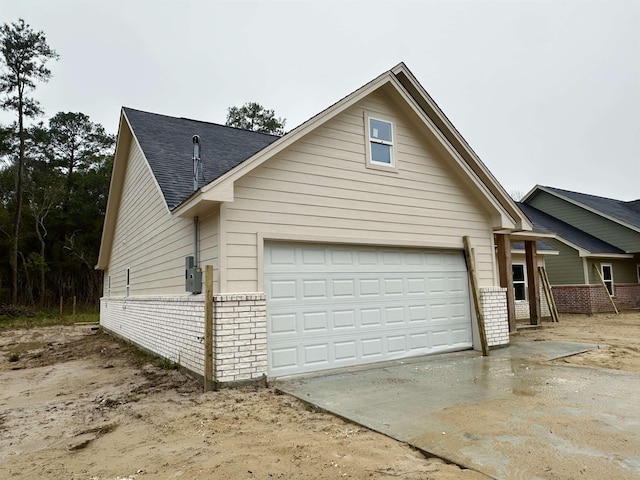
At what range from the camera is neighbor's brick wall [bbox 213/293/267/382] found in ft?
19.8

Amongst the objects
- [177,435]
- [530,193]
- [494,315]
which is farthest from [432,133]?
[530,193]

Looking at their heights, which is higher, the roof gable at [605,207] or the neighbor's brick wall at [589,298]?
the roof gable at [605,207]

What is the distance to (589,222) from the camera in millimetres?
21750

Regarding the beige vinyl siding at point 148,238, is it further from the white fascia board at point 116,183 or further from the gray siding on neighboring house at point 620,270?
the gray siding on neighboring house at point 620,270

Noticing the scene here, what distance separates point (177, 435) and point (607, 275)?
2123 cm

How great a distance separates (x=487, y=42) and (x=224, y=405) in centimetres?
1532

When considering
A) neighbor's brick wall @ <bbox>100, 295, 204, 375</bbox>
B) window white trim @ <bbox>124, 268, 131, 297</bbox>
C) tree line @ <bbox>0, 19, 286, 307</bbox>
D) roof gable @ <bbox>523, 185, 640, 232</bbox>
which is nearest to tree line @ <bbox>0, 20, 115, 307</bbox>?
tree line @ <bbox>0, 19, 286, 307</bbox>

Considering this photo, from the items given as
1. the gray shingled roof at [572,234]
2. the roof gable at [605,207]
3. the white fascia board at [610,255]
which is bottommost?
the white fascia board at [610,255]

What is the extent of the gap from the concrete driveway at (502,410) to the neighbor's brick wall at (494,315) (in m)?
1.29

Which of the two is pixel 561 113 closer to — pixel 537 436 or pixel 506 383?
pixel 506 383

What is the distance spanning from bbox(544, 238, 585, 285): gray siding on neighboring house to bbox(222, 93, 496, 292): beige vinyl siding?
11.8m

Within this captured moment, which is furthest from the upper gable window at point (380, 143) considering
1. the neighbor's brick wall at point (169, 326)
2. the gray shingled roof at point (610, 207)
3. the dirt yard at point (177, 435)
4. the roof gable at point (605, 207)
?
the gray shingled roof at point (610, 207)

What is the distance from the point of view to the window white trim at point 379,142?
809 cm

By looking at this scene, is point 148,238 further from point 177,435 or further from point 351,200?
point 177,435
